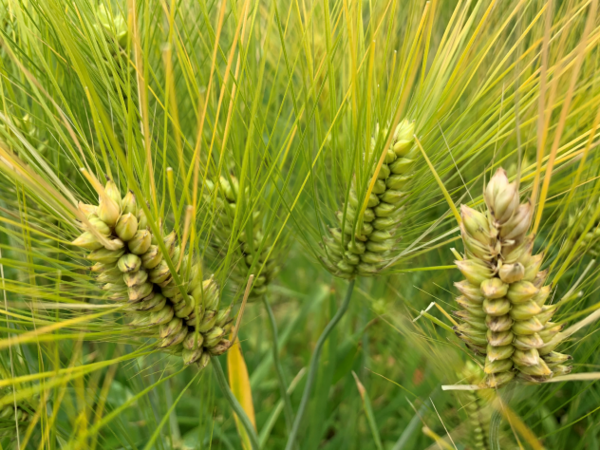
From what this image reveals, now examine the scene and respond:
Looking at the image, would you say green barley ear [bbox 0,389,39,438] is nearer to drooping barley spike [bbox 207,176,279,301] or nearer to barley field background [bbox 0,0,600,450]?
barley field background [bbox 0,0,600,450]

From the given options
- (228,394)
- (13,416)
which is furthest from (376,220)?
(13,416)

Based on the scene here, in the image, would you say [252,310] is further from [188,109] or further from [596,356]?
[596,356]

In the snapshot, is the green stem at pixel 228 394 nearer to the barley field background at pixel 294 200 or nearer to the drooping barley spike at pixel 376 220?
the barley field background at pixel 294 200

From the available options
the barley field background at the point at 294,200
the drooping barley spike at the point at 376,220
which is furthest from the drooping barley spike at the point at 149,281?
the drooping barley spike at the point at 376,220

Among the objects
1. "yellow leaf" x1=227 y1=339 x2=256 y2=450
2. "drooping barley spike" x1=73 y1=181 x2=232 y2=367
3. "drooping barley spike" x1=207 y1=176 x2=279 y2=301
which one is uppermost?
"drooping barley spike" x1=207 y1=176 x2=279 y2=301

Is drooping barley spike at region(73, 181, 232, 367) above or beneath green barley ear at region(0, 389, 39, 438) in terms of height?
above

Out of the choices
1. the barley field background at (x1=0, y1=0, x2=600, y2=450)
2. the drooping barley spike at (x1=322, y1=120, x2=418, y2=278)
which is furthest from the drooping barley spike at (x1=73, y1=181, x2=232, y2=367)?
the drooping barley spike at (x1=322, y1=120, x2=418, y2=278)

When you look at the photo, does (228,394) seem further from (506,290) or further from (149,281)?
(506,290)
